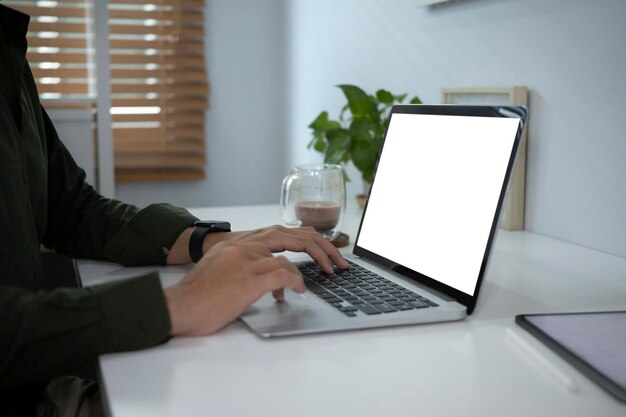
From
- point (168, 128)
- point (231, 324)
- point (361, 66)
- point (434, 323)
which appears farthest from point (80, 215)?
point (168, 128)

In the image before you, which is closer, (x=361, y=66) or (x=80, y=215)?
(x=80, y=215)

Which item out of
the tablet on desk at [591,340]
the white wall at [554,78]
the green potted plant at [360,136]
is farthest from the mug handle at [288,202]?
the tablet on desk at [591,340]

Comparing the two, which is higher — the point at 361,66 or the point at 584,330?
the point at 361,66

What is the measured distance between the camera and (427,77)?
1870mm

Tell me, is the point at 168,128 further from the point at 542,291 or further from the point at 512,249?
the point at 542,291

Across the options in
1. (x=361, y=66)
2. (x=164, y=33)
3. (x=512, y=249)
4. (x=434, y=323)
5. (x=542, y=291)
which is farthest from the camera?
(x=164, y=33)

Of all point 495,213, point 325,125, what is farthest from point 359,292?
point 325,125

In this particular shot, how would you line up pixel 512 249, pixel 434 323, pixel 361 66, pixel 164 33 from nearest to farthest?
pixel 434 323
pixel 512 249
pixel 361 66
pixel 164 33

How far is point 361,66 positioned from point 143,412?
6.06ft

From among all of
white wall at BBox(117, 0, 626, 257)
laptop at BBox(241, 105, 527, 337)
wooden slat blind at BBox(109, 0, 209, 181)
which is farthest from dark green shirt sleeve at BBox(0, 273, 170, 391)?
wooden slat blind at BBox(109, 0, 209, 181)

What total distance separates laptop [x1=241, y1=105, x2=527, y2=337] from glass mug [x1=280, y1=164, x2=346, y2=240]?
0.14 metres

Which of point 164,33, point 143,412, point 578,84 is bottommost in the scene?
point 143,412

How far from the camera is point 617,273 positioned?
1.13 meters

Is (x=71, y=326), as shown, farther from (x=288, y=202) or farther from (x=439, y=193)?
(x=288, y=202)
